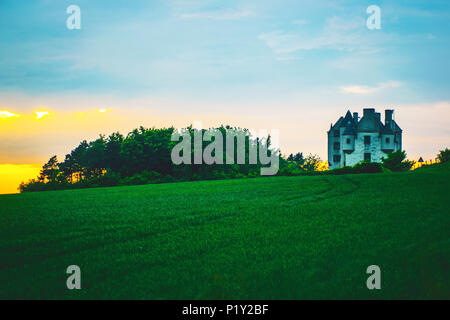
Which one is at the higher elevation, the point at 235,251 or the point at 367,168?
the point at 367,168

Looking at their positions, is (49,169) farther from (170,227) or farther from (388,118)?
(170,227)

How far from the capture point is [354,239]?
9.63 meters

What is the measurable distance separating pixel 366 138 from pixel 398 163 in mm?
13834

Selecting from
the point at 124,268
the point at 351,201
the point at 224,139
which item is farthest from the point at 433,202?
the point at 224,139

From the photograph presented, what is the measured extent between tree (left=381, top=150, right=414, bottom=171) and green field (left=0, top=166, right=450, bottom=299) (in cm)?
2777

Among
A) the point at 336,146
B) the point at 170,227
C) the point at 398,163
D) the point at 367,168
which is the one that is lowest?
the point at 170,227

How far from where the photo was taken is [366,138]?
181 feet

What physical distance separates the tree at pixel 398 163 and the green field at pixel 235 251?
27.8 m

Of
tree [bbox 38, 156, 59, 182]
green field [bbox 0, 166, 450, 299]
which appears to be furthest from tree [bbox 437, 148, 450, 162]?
tree [bbox 38, 156, 59, 182]

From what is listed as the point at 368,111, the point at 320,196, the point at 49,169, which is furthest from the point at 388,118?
the point at 49,169

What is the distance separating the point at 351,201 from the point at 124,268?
11362 millimetres

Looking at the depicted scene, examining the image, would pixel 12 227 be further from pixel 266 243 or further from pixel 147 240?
pixel 266 243

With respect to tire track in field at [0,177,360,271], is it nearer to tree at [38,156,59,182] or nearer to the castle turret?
the castle turret

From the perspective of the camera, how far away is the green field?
22.3 feet
